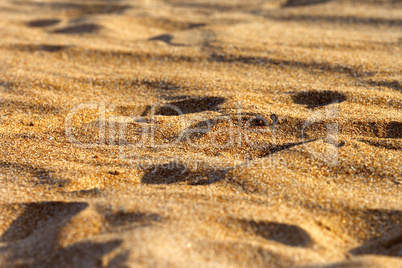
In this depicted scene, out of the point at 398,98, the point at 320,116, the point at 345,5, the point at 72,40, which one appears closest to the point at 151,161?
the point at 320,116

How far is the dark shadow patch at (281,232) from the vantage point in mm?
1342

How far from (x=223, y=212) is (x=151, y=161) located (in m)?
0.51

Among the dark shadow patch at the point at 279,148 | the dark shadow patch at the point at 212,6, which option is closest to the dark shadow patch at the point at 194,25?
the dark shadow patch at the point at 212,6

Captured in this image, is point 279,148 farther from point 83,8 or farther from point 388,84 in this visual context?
point 83,8

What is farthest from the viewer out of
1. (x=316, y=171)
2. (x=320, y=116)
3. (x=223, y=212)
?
(x=320, y=116)

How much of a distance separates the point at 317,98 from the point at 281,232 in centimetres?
109

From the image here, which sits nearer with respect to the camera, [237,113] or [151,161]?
[151,161]

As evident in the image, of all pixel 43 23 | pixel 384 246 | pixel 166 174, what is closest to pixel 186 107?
pixel 166 174

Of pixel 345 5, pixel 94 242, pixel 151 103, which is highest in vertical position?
pixel 345 5

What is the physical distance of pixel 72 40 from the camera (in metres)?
3.08

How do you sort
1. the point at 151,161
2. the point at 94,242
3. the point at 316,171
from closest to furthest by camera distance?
the point at 94,242 → the point at 316,171 → the point at 151,161

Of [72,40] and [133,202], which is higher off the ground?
[72,40]

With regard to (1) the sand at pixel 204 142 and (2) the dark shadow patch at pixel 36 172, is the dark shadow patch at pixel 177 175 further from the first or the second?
(2) the dark shadow patch at pixel 36 172

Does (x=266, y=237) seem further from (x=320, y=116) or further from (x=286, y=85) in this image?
(x=286, y=85)
